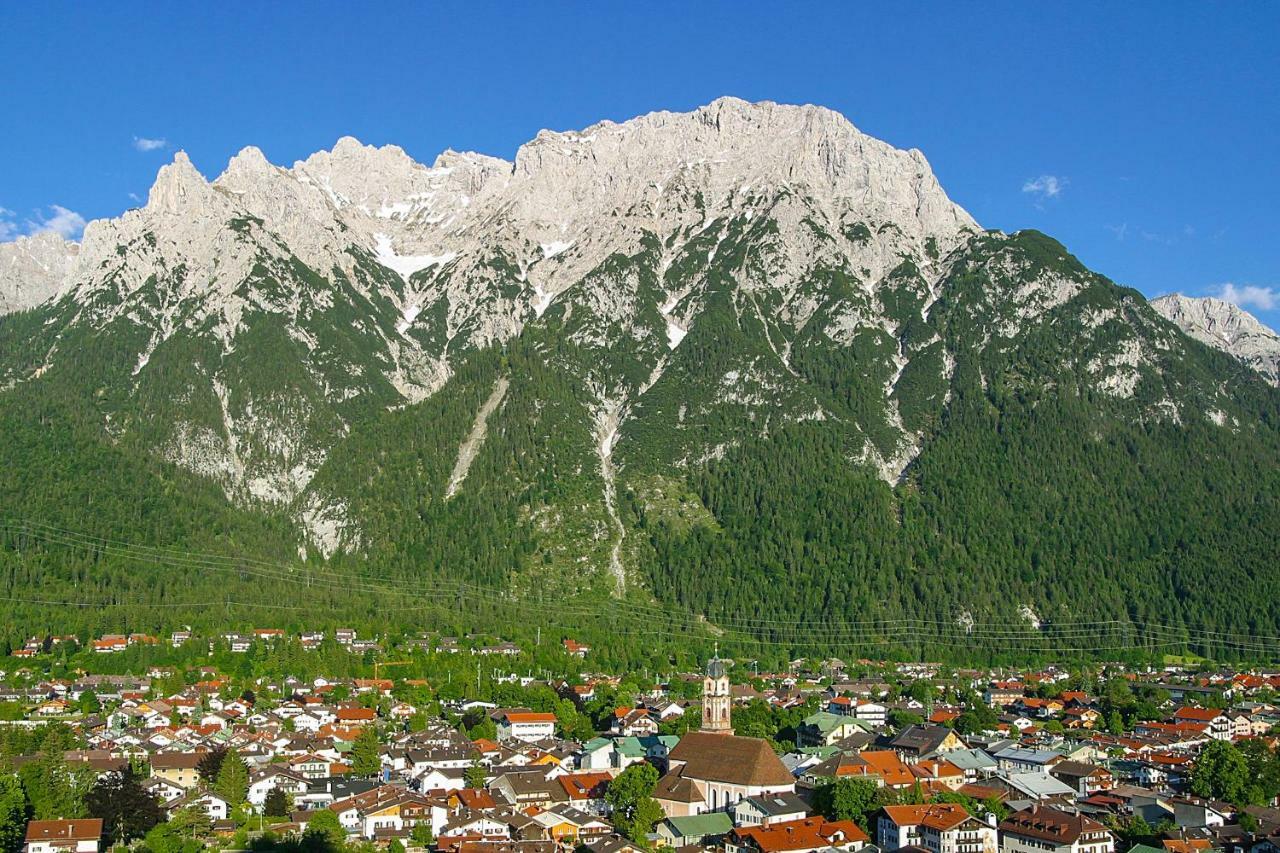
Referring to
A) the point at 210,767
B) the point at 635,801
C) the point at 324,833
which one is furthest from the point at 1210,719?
the point at 210,767

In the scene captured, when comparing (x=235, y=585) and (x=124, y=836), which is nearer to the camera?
(x=124, y=836)

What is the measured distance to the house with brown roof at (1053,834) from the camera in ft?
243

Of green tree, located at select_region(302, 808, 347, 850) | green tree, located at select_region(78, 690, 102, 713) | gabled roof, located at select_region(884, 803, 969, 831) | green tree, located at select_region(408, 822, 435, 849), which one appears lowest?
green tree, located at select_region(408, 822, 435, 849)

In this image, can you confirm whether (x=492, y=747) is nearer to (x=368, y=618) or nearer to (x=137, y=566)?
(x=368, y=618)

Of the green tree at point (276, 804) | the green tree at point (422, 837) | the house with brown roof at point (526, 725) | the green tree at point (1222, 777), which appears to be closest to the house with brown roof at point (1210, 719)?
the green tree at point (1222, 777)

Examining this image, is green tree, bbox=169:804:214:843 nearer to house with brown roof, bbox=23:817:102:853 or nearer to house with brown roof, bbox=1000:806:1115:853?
house with brown roof, bbox=23:817:102:853

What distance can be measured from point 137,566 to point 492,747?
8926 centimetres

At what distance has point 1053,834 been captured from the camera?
74812 millimetres

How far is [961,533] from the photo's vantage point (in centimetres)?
19812

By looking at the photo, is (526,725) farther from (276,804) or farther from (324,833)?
(324,833)

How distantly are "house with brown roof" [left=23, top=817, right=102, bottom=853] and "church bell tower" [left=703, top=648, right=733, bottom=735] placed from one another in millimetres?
39208

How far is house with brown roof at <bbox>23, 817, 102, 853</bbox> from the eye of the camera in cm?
7219

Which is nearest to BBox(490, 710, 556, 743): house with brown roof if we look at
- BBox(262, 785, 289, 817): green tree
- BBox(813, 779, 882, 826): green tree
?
BBox(262, 785, 289, 817): green tree

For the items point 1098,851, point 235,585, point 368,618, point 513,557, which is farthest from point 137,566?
point 1098,851
